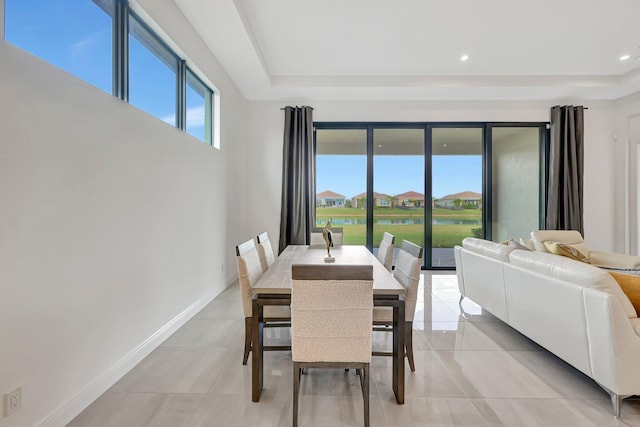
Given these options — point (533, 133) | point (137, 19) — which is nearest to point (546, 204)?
point (533, 133)

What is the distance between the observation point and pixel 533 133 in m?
5.44

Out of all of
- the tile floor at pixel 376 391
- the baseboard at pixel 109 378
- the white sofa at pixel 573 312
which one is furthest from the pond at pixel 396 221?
the baseboard at pixel 109 378

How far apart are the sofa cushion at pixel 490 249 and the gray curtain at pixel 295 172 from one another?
260 centimetres

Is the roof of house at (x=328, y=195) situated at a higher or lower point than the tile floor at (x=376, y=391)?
higher

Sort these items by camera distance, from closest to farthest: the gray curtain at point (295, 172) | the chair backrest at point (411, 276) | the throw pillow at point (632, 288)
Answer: the throw pillow at point (632, 288) < the chair backrest at point (411, 276) < the gray curtain at point (295, 172)

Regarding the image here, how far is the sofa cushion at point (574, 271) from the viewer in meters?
1.81

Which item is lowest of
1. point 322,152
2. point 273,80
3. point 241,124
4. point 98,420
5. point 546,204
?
point 98,420

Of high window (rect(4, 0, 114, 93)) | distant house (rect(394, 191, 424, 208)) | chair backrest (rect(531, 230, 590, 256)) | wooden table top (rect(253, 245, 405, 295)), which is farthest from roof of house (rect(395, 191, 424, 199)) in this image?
high window (rect(4, 0, 114, 93))

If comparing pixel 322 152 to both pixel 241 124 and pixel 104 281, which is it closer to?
pixel 241 124

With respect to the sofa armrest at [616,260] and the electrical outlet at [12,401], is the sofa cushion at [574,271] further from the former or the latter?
the electrical outlet at [12,401]

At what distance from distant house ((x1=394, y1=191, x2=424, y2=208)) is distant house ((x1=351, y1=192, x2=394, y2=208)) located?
0.42 ft

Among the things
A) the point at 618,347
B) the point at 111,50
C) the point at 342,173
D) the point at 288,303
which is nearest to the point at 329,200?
the point at 342,173

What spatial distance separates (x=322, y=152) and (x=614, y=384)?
4.65 m

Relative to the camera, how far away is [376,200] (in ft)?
18.3
